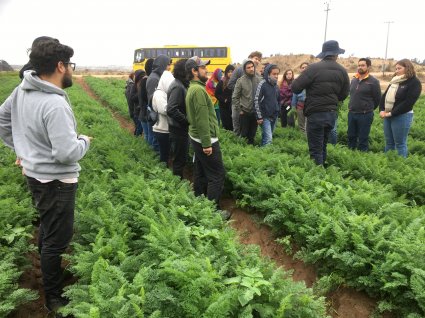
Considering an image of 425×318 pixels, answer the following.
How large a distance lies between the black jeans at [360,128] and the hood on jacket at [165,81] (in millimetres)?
4839

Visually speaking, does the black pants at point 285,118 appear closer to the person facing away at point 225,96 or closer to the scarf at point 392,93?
the person facing away at point 225,96

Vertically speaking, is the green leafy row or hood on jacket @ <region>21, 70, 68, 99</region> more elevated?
hood on jacket @ <region>21, 70, 68, 99</region>

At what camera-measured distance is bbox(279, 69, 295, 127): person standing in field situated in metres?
11.3

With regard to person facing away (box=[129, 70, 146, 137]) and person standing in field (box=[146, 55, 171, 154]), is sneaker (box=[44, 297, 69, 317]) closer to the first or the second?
person standing in field (box=[146, 55, 171, 154])

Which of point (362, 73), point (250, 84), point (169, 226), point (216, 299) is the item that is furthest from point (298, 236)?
point (362, 73)

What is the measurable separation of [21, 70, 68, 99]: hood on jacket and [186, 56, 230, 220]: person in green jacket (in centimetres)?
243

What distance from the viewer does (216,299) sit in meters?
2.92

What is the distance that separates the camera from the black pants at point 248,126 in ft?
28.8

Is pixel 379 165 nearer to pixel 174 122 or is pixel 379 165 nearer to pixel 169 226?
pixel 174 122

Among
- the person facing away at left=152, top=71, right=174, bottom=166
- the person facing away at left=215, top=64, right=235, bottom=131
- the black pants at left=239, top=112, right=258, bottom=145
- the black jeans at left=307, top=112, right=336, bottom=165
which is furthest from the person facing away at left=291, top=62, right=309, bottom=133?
the person facing away at left=152, top=71, right=174, bottom=166

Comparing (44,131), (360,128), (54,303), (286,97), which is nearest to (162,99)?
(44,131)

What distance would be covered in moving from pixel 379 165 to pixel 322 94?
2084mm

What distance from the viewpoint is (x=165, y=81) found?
6953 mm

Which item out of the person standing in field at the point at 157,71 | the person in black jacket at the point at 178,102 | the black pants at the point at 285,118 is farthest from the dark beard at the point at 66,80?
the black pants at the point at 285,118
